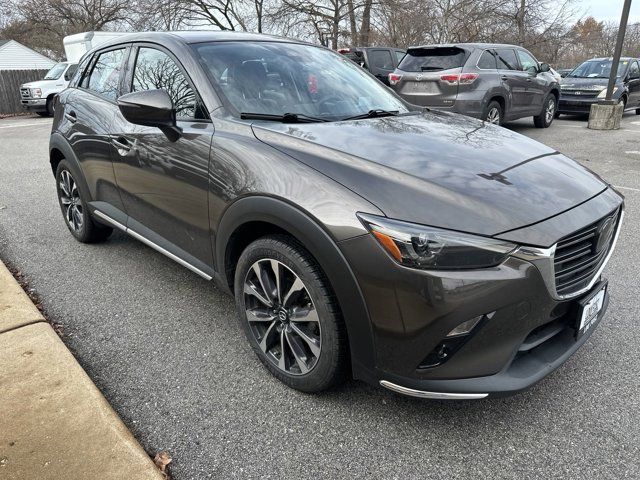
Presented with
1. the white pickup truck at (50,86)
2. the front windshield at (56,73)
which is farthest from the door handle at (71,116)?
the front windshield at (56,73)

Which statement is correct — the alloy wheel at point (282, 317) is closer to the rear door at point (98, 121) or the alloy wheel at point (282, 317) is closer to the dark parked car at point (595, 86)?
the rear door at point (98, 121)

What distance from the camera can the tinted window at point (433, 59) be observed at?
8.80m

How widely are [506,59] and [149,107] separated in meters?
8.75

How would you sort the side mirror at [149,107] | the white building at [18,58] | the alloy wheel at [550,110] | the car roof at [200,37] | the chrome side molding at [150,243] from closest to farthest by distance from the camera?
the side mirror at [149,107]
the chrome side molding at [150,243]
the car roof at [200,37]
the alloy wheel at [550,110]
the white building at [18,58]

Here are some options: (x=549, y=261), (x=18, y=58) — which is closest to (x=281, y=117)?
(x=549, y=261)

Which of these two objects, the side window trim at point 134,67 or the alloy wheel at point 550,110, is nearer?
the side window trim at point 134,67

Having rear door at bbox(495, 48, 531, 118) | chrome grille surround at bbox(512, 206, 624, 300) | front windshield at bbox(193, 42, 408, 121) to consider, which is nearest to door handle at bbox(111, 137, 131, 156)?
front windshield at bbox(193, 42, 408, 121)

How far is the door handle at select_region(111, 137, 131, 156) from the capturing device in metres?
3.27

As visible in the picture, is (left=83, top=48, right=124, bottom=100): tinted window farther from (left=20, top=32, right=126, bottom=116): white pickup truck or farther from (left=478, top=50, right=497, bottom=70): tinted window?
(left=20, top=32, right=126, bottom=116): white pickup truck

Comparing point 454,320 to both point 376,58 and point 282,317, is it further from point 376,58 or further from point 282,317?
point 376,58

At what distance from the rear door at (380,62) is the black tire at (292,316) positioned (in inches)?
515

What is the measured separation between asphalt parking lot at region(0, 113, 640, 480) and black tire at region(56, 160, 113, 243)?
0.73 m

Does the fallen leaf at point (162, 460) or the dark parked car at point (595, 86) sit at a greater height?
the dark parked car at point (595, 86)

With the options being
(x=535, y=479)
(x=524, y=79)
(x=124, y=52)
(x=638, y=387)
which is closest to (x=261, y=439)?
(x=535, y=479)
